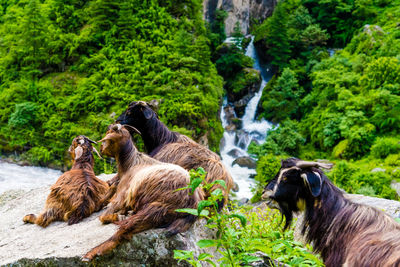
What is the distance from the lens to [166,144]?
4.97 metres

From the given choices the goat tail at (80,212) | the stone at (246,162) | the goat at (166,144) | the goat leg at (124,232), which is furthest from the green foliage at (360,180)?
the goat leg at (124,232)

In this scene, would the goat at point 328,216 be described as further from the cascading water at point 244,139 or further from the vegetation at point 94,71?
the cascading water at point 244,139

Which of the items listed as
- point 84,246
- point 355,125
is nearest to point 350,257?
point 84,246

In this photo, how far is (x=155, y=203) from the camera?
3225mm

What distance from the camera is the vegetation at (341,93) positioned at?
1873 cm

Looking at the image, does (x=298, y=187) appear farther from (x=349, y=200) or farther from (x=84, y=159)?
(x=84, y=159)

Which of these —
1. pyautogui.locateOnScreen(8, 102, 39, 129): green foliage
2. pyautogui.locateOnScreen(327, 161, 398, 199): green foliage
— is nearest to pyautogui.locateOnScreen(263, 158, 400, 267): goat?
pyautogui.locateOnScreen(327, 161, 398, 199): green foliage

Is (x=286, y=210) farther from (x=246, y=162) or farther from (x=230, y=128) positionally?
(x=230, y=128)

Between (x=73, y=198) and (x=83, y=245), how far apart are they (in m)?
1.03

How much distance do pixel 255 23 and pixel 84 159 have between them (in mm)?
36798

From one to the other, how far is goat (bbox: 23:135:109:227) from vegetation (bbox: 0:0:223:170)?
42.0 feet

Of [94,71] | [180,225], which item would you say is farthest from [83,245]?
[94,71]

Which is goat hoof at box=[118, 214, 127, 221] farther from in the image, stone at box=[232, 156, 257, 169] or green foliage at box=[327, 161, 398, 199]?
stone at box=[232, 156, 257, 169]

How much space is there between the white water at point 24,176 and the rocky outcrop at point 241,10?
2546 cm
